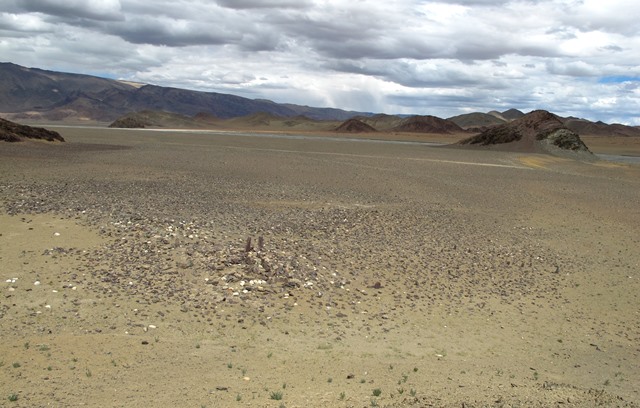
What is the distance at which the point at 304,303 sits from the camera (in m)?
8.66

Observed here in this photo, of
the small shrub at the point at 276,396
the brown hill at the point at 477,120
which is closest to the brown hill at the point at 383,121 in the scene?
the brown hill at the point at 477,120

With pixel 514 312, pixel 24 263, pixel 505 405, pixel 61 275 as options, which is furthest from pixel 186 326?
pixel 514 312

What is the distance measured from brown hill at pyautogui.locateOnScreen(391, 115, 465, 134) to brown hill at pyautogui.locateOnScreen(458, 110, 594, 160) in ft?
213

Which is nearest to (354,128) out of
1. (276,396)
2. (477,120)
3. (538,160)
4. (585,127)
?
(585,127)

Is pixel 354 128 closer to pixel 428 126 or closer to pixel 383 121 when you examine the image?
pixel 428 126

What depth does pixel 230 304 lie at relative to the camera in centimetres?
838

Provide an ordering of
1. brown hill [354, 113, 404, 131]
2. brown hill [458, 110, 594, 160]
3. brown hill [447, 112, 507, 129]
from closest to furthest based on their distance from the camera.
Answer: brown hill [458, 110, 594, 160]
brown hill [354, 113, 404, 131]
brown hill [447, 112, 507, 129]

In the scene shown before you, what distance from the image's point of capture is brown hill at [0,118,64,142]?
31994mm

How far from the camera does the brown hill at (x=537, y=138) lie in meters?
51.0

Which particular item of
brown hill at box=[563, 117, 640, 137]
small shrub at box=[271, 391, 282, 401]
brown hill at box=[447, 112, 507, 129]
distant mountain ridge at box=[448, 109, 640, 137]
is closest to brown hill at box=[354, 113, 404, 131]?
distant mountain ridge at box=[448, 109, 640, 137]

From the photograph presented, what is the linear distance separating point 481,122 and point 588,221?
180623 millimetres

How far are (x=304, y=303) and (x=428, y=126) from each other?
124490 millimetres

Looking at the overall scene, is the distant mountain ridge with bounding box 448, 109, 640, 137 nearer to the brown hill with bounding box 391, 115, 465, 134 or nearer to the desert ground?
the brown hill with bounding box 391, 115, 465, 134

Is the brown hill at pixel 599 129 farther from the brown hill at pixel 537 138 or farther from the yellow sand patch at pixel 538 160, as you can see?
the yellow sand patch at pixel 538 160
